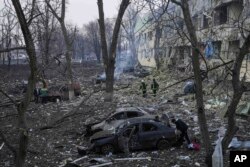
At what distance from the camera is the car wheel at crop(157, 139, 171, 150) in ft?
43.4

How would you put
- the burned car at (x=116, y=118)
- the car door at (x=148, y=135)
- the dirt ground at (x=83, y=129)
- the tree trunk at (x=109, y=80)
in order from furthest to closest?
the tree trunk at (x=109, y=80), the burned car at (x=116, y=118), the car door at (x=148, y=135), the dirt ground at (x=83, y=129)

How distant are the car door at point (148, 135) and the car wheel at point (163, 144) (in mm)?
150

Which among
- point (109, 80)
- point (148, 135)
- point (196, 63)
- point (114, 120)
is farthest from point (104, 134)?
point (109, 80)

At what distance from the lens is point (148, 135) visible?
518 inches

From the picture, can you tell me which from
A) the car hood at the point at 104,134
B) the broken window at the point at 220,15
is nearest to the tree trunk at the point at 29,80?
the car hood at the point at 104,134

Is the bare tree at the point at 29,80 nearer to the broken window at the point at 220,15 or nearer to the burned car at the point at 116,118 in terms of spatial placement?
the burned car at the point at 116,118

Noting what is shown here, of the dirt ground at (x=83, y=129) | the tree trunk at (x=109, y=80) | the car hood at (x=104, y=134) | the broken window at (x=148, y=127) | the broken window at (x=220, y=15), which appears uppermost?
the broken window at (x=220, y=15)

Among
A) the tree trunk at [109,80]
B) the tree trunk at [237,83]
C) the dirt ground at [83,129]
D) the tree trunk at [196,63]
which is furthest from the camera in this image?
the tree trunk at [109,80]

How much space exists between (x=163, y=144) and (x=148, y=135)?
64 cm

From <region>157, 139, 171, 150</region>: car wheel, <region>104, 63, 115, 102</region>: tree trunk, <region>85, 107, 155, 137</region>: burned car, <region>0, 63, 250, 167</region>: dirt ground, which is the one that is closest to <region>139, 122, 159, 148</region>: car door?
<region>157, 139, 171, 150</region>: car wheel

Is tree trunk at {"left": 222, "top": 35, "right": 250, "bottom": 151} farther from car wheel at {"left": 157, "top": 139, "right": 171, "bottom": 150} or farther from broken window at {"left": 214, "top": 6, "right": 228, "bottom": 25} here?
broken window at {"left": 214, "top": 6, "right": 228, "bottom": 25}

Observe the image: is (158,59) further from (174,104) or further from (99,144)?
(99,144)

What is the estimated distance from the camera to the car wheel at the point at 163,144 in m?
13.2

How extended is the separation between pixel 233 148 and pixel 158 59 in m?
32.2
